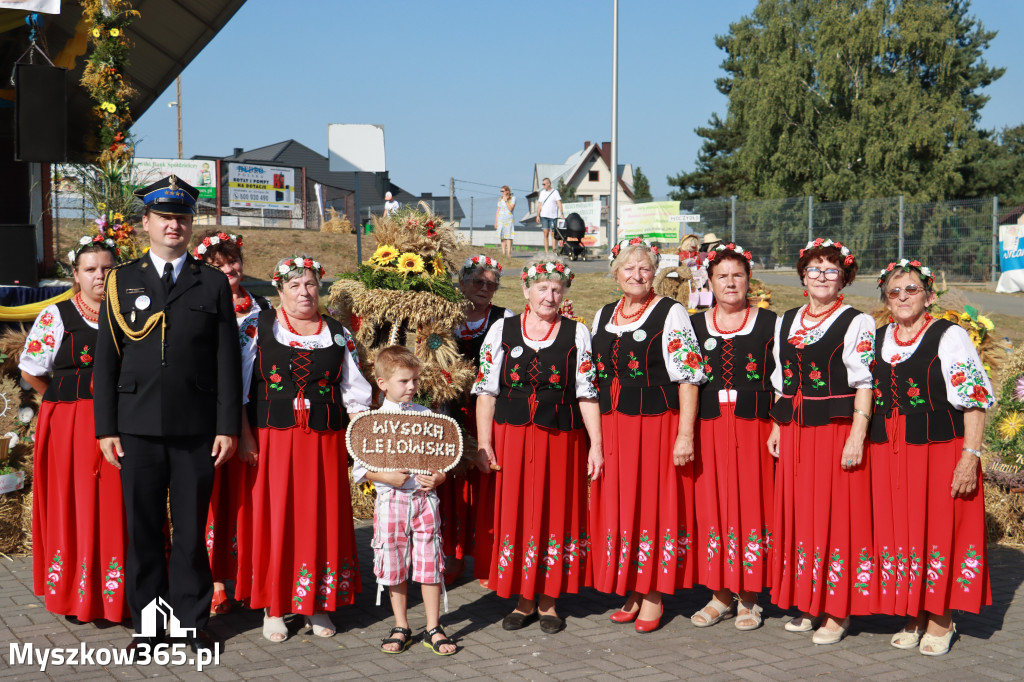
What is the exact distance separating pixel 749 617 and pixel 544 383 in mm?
1627

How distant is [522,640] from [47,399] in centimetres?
275

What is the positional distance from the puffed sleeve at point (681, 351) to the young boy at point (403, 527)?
4.20 feet

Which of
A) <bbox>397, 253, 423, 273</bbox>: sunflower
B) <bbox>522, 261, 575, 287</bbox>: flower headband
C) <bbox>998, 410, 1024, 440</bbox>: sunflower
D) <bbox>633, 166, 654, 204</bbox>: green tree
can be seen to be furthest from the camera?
<bbox>633, 166, 654, 204</bbox>: green tree

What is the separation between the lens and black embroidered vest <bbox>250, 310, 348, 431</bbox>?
474cm

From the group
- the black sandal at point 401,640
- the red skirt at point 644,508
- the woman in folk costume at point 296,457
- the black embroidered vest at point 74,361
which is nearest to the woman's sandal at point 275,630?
the woman in folk costume at point 296,457

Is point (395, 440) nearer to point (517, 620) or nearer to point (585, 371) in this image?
point (585, 371)

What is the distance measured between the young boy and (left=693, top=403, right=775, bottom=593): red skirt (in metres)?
1.37

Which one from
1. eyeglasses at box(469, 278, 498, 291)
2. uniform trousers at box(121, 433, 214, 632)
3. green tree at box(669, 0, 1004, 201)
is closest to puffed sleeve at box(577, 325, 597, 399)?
eyeglasses at box(469, 278, 498, 291)

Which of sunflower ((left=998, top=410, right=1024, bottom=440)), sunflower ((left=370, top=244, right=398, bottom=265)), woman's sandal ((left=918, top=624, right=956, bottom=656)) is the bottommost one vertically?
woman's sandal ((left=918, top=624, right=956, bottom=656))

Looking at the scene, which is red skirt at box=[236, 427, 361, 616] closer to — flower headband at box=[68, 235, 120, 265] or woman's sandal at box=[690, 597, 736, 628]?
flower headband at box=[68, 235, 120, 265]

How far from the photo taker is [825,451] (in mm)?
Result: 4785

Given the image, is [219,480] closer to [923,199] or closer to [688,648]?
[688,648]

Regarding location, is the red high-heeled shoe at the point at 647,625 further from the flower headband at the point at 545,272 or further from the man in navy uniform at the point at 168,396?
the man in navy uniform at the point at 168,396

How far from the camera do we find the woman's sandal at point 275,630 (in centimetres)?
478
